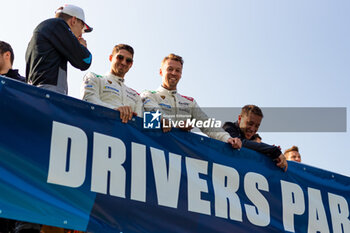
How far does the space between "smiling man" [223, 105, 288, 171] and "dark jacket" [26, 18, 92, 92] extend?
215 cm

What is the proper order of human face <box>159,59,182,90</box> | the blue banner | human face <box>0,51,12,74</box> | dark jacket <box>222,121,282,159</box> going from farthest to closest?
human face <box>159,59,182,90</box> → dark jacket <box>222,121,282,159</box> → human face <box>0,51,12,74</box> → the blue banner

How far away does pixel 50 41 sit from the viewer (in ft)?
15.7

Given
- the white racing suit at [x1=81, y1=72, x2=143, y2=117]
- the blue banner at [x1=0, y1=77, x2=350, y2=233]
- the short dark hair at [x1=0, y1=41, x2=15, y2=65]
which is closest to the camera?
the blue banner at [x1=0, y1=77, x2=350, y2=233]

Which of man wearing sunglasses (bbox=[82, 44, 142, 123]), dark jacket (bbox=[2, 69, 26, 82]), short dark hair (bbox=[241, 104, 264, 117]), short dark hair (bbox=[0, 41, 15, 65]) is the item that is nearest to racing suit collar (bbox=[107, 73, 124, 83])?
man wearing sunglasses (bbox=[82, 44, 142, 123])

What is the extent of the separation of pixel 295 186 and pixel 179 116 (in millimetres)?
1674

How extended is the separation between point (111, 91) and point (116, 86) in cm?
11

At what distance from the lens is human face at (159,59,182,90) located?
630 centimetres

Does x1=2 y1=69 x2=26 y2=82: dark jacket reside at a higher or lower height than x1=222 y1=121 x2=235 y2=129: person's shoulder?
higher

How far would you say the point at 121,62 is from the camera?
5879 mm

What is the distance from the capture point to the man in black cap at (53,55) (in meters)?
4.64

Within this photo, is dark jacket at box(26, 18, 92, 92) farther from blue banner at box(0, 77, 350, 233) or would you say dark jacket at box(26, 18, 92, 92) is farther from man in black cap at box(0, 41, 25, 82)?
man in black cap at box(0, 41, 25, 82)

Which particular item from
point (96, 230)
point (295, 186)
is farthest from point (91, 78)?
point (295, 186)

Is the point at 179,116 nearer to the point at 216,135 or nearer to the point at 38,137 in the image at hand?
the point at 216,135

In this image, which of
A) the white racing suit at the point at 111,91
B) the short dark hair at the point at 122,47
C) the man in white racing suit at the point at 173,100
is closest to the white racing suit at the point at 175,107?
the man in white racing suit at the point at 173,100
